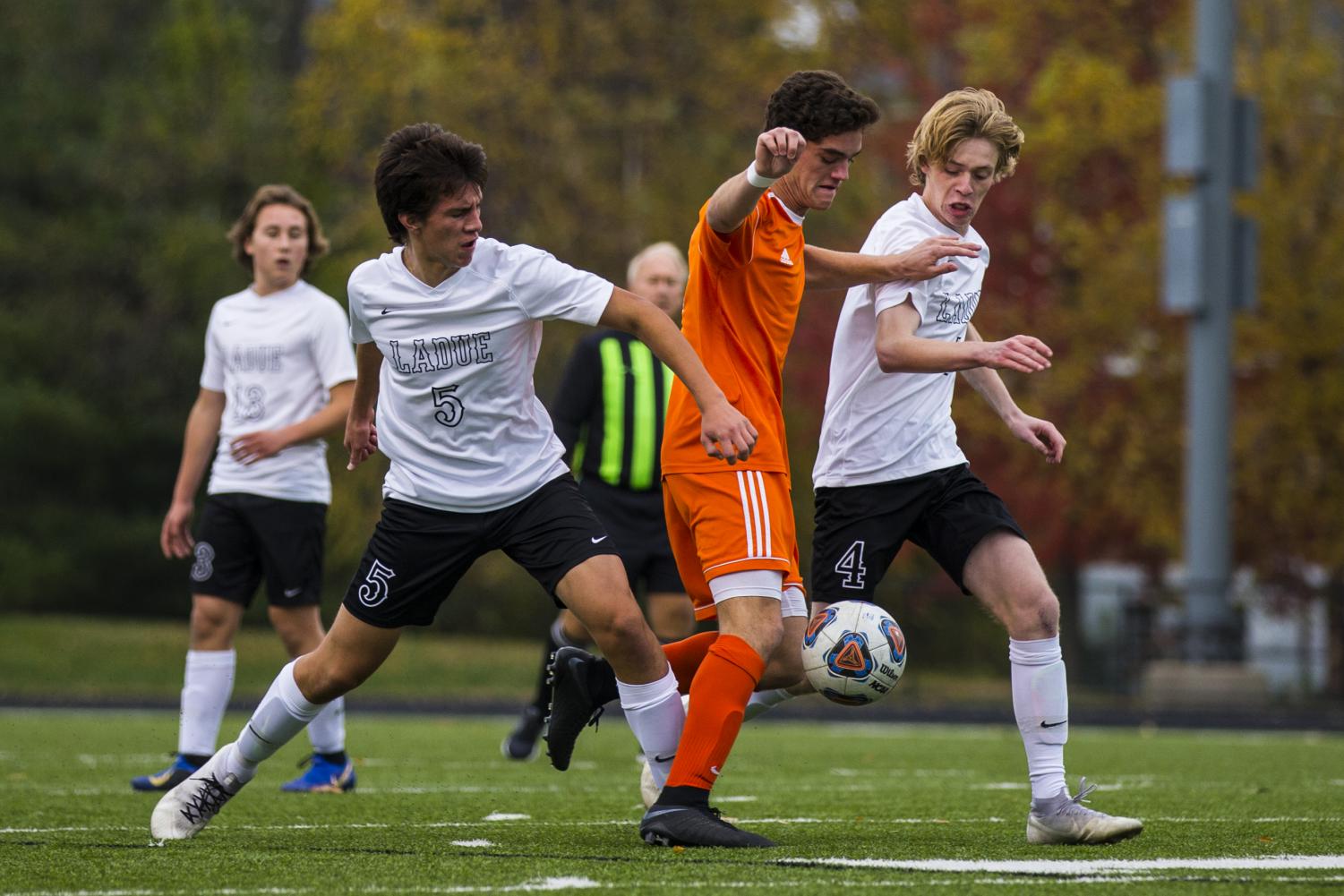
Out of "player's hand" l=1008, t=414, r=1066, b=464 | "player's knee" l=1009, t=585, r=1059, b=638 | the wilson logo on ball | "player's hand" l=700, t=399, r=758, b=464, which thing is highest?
"player's hand" l=1008, t=414, r=1066, b=464

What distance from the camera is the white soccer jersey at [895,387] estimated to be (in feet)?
20.0

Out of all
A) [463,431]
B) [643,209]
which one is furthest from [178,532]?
[643,209]

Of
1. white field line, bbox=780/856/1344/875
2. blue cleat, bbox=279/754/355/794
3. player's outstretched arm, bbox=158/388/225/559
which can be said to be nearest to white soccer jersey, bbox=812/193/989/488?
white field line, bbox=780/856/1344/875

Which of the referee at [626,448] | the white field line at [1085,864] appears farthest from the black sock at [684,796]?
the referee at [626,448]

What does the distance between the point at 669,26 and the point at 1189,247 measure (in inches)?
325

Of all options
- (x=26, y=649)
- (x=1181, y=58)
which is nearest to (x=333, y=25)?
(x=26, y=649)

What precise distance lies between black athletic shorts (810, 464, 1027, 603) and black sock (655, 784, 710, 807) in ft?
2.66

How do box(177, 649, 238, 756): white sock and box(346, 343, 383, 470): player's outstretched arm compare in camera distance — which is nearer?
box(346, 343, 383, 470): player's outstretched arm

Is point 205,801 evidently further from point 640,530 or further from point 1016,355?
point 640,530

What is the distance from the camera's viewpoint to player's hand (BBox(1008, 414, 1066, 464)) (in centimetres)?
603

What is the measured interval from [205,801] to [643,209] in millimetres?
17998

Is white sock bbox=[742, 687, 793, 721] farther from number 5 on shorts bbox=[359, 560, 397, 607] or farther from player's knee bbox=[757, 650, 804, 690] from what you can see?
number 5 on shorts bbox=[359, 560, 397, 607]

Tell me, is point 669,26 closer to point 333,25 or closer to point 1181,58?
point 333,25

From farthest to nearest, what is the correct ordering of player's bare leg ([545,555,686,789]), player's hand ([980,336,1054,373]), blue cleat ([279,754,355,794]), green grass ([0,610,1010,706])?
green grass ([0,610,1010,706]) < blue cleat ([279,754,355,794]) < player's bare leg ([545,555,686,789]) < player's hand ([980,336,1054,373])
